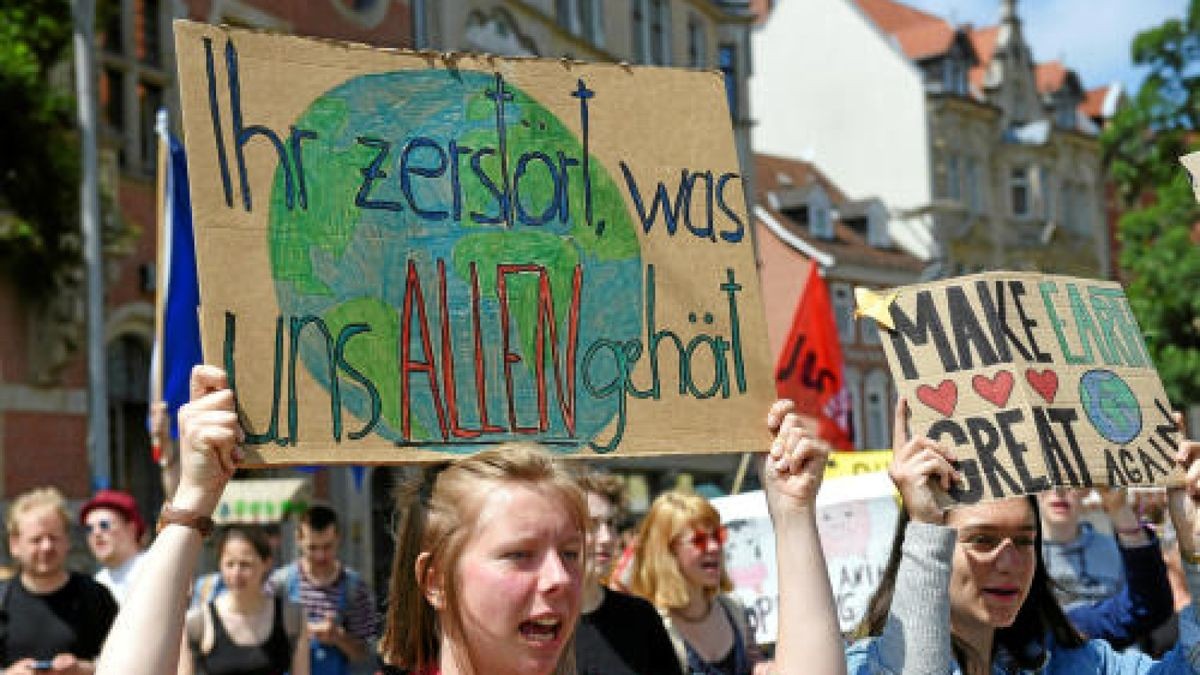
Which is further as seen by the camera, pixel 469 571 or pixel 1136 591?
pixel 1136 591

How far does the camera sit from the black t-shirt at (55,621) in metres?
6.54

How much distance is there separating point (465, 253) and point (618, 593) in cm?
192

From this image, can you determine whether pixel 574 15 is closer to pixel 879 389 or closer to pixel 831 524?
pixel 879 389

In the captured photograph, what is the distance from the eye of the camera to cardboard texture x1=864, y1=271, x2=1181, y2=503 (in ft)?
13.2

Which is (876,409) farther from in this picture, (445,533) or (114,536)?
(445,533)

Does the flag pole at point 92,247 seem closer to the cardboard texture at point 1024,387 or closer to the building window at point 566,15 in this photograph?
the cardboard texture at point 1024,387

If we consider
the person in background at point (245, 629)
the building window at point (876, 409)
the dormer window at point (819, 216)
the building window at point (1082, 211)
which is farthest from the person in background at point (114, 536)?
the building window at point (1082, 211)

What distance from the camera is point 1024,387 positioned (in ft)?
13.4

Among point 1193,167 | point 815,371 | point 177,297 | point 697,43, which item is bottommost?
point 1193,167

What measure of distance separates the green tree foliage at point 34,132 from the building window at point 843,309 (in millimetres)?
26130

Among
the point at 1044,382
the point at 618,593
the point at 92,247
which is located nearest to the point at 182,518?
the point at 1044,382

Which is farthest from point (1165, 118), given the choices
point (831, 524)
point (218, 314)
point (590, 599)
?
point (218, 314)

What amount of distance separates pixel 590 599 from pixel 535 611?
2358 millimetres

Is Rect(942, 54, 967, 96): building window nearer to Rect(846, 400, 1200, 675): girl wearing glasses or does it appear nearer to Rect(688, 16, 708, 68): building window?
Rect(688, 16, 708, 68): building window
